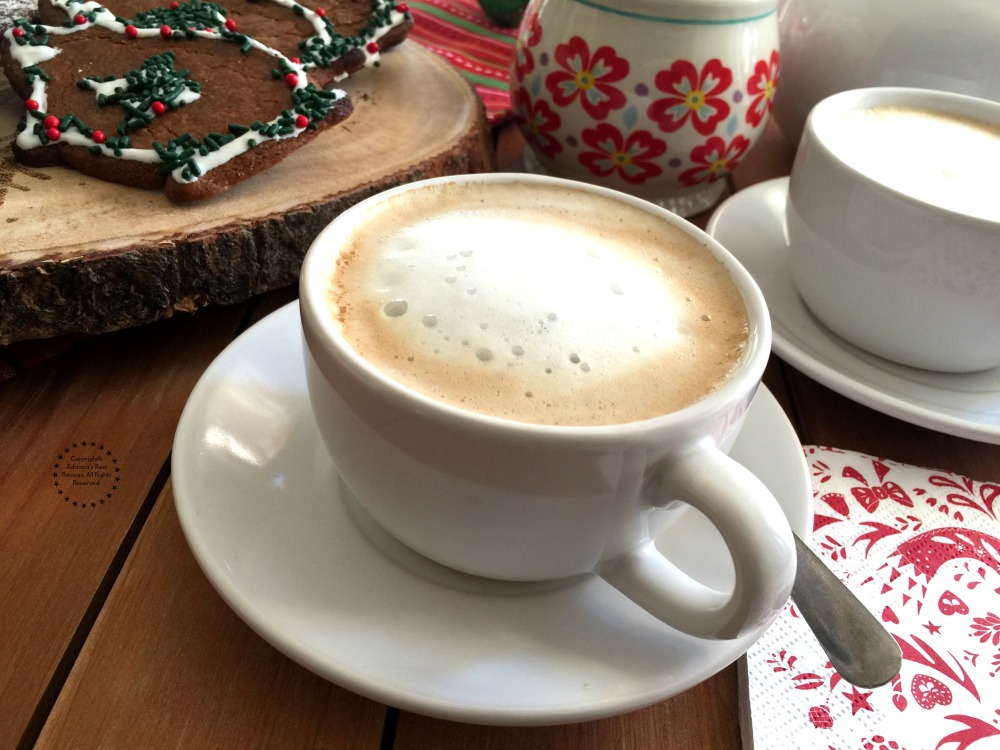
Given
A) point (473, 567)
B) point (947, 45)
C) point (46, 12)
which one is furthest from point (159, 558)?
point (947, 45)

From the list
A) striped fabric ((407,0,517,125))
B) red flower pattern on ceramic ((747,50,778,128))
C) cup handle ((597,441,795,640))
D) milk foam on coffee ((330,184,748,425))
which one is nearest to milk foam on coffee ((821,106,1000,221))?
red flower pattern on ceramic ((747,50,778,128))

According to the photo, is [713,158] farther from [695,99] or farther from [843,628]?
[843,628]

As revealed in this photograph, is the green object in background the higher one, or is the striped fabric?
the green object in background

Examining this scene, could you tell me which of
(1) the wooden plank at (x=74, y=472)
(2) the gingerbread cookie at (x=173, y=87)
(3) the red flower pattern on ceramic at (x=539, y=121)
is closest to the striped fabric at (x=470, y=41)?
(3) the red flower pattern on ceramic at (x=539, y=121)

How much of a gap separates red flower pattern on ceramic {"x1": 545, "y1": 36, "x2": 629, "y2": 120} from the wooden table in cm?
53

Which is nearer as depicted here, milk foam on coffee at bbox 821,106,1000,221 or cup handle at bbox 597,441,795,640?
cup handle at bbox 597,441,795,640

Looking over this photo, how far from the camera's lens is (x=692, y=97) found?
79cm

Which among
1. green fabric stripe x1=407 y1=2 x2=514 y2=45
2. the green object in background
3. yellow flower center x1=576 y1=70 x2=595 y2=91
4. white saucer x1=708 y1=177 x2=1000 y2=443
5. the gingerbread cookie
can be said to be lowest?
white saucer x1=708 y1=177 x2=1000 y2=443

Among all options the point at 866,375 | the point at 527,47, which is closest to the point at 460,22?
the point at 527,47

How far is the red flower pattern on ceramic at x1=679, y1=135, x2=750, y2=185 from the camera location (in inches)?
32.7

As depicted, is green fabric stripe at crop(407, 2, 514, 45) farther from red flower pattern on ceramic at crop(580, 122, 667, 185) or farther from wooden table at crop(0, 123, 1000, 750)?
wooden table at crop(0, 123, 1000, 750)

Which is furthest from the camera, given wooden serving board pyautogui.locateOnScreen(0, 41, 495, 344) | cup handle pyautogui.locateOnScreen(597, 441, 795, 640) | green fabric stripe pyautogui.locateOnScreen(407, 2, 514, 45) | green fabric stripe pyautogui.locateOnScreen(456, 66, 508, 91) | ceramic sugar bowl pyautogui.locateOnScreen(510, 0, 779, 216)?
green fabric stripe pyautogui.locateOnScreen(407, 2, 514, 45)

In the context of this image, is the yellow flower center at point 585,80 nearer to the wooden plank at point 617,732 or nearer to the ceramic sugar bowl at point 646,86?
the ceramic sugar bowl at point 646,86

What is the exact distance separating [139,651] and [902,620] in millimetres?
467
